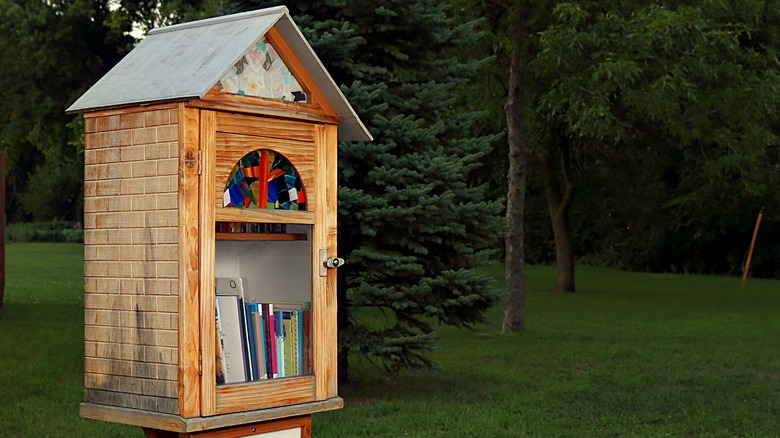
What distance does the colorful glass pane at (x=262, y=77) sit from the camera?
4.30 meters

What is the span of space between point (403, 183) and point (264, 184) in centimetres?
530

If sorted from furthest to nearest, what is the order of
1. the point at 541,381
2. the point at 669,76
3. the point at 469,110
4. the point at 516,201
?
the point at 469,110 < the point at 516,201 < the point at 669,76 < the point at 541,381

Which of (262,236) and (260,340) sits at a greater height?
(262,236)

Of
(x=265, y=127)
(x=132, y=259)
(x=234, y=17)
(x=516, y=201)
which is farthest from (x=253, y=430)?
(x=516, y=201)

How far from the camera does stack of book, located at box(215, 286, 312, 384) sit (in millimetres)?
4387

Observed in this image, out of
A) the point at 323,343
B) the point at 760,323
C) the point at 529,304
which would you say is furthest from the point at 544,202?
the point at 323,343

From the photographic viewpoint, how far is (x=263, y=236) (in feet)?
15.5

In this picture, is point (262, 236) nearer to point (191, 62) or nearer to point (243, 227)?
point (243, 227)

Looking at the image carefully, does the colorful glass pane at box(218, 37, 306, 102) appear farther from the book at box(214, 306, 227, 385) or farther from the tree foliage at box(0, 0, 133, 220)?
the tree foliage at box(0, 0, 133, 220)

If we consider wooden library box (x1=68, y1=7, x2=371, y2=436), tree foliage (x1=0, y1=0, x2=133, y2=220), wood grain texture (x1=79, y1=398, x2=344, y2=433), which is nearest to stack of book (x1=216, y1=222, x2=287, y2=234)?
wooden library box (x1=68, y1=7, x2=371, y2=436)

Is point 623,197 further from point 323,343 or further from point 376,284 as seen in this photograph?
point 323,343

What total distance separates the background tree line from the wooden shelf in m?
4.64

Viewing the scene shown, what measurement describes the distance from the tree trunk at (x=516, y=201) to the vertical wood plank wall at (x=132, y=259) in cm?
1212

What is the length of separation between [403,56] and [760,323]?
450 inches
